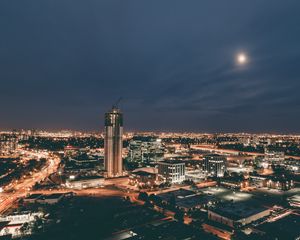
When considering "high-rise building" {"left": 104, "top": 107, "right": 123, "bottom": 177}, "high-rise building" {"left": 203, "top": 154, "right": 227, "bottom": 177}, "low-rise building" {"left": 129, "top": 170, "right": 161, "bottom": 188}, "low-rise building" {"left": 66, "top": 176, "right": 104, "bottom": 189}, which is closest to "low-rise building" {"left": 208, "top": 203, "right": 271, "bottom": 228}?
"low-rise building" {"left": 129, "top": 170, "right": 161, "bottom": 188}

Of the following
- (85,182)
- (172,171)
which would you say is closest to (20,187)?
(85,182)

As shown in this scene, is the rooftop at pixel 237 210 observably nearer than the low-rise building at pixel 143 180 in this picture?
Yes

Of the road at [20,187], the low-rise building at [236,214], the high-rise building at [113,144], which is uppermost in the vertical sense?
the high-rise building at [113,144]

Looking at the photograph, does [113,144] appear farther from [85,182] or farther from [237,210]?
[237,210]

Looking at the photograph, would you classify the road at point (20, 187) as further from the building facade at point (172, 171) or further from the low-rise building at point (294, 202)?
the low-rise building at point (294, 202)

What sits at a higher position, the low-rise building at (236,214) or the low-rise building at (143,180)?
the low-rise building at (143,180)

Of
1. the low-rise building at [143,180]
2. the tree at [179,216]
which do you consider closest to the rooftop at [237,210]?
the tree at [179,216]

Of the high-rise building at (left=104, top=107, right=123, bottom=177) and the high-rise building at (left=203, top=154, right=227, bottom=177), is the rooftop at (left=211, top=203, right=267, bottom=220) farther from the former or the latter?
the high-rise building at (left=104, top=107, right=123, bottom=177)

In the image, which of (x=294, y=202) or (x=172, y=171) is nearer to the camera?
(x=294, y=202)
